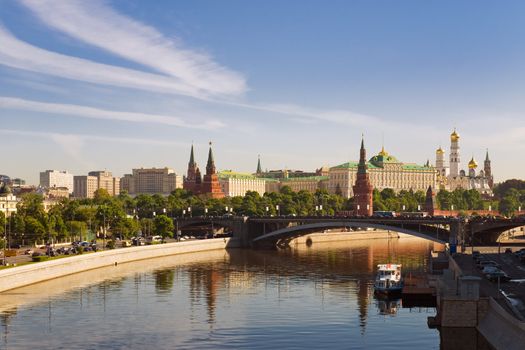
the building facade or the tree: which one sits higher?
the building facade

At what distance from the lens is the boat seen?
71688 mm

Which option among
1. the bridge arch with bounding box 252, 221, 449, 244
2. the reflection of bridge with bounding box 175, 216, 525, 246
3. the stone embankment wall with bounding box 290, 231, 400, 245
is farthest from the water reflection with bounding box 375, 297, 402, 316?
the stone embankment wall with bounding box 290, 231, 400, 245

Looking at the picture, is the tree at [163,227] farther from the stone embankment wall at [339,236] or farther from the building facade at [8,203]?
the building facade at [8,203]

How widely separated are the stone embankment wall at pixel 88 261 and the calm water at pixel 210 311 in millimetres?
1334

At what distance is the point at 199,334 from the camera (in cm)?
5372

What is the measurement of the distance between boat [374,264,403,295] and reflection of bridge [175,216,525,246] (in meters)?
33.0

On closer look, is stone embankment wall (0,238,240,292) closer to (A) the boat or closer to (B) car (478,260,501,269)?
(A) the boat

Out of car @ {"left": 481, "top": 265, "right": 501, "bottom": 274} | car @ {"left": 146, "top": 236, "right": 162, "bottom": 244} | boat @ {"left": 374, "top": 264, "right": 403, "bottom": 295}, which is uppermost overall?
car @ {"left": 481, "top": 265, "right": 501, "bottom": 274}

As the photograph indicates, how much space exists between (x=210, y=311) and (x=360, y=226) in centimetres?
6249

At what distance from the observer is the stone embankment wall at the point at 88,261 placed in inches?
2838

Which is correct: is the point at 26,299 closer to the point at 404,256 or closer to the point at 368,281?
the point at 368,281

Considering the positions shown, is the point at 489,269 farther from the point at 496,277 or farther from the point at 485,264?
the point at 485,264

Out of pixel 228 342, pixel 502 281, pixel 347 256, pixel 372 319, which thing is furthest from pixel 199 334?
pixel 347 256

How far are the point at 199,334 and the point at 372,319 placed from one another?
13.9 meters
